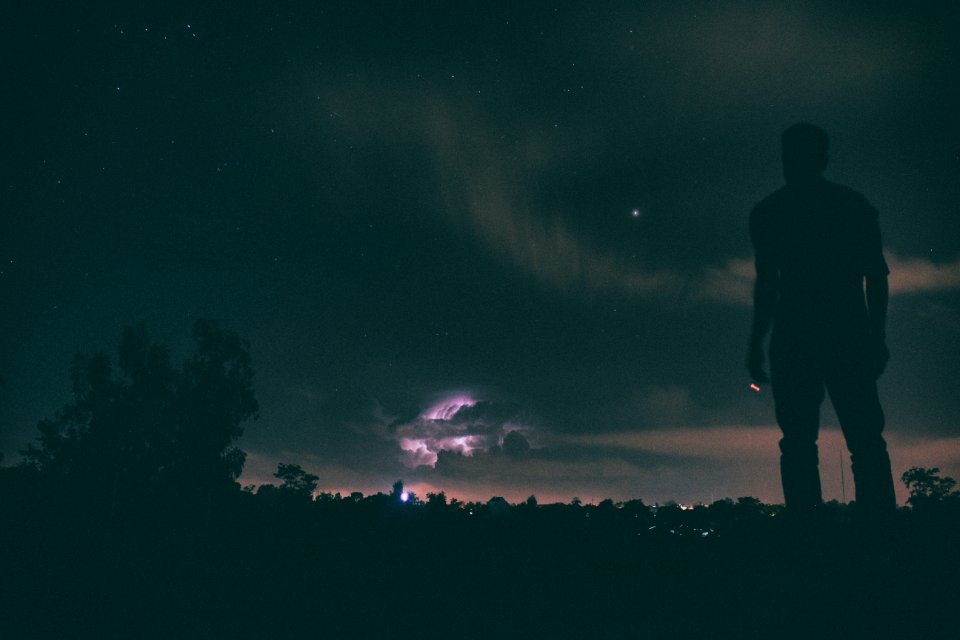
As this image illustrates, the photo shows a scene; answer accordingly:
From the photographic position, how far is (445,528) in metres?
6.88

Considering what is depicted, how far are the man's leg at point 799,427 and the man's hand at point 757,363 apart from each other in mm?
312

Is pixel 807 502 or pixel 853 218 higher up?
pixel 853 218

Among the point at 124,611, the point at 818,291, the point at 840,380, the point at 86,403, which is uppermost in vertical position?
the point at 86,403

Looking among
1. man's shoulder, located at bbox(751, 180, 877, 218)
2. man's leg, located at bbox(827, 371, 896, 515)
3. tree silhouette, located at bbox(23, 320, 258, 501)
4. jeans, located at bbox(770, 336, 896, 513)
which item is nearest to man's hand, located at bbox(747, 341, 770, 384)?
jeans, located at bbox(770, 336, 896, 513)

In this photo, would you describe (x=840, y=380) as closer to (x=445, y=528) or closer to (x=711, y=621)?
(x=711, y=621)

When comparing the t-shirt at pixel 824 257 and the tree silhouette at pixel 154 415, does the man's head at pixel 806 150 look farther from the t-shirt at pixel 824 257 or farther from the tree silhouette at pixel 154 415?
the tree silhouette at pixel 154 415

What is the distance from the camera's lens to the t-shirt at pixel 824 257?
5.76 m

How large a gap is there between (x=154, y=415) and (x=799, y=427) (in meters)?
62.1

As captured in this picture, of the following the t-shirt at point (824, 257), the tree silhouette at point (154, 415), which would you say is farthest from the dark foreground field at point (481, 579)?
the tree silhouette at point (154, 415)

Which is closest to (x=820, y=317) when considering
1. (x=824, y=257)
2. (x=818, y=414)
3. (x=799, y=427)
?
(x=824, y=257)

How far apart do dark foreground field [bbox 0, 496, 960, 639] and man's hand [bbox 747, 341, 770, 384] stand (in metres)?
1.45

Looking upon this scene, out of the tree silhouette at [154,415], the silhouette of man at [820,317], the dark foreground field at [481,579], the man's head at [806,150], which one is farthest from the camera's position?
the tree silhouette at [154,415]

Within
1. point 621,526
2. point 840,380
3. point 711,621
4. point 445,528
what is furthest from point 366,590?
point 840,380

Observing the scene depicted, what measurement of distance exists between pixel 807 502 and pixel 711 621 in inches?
118
